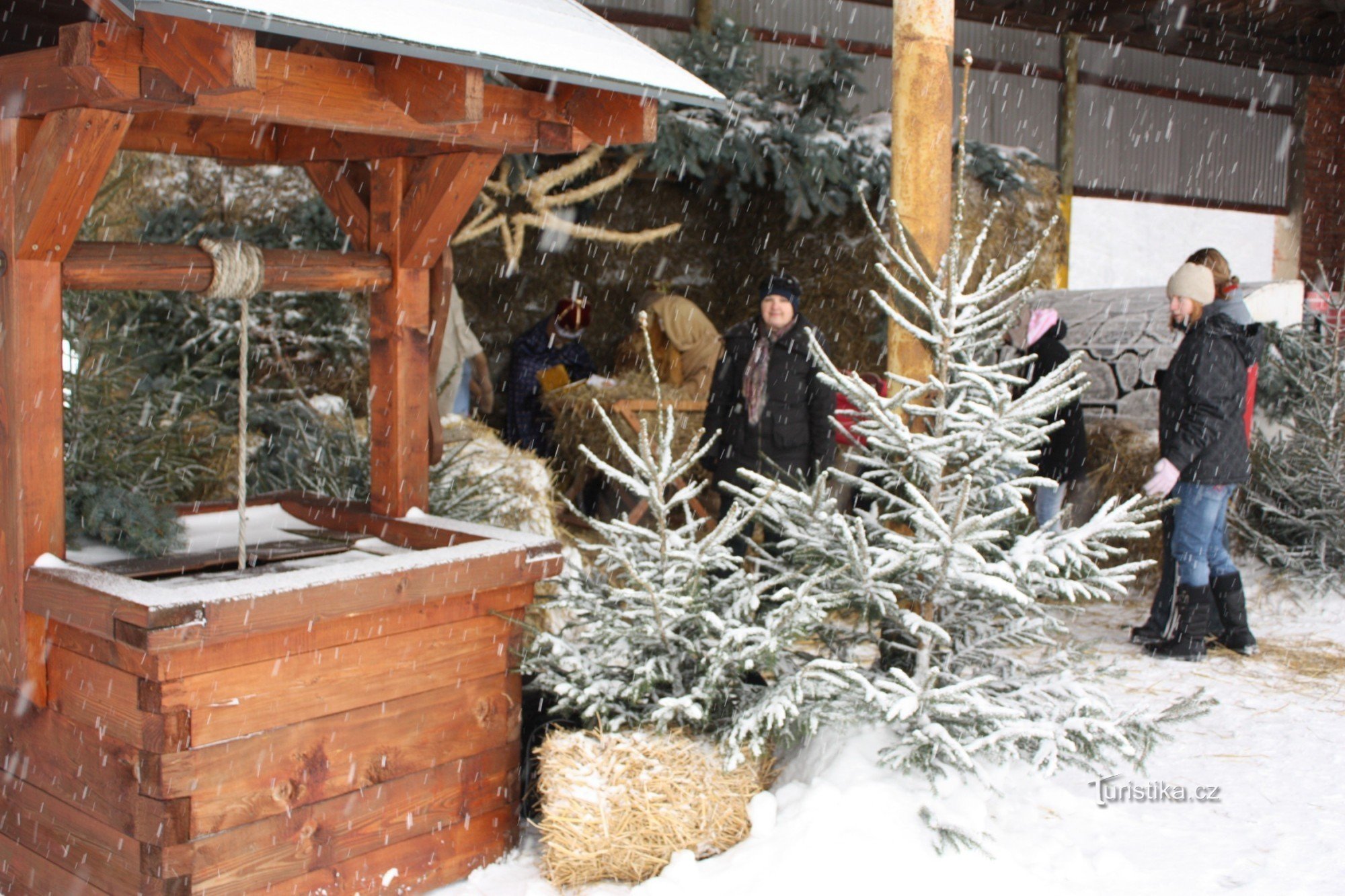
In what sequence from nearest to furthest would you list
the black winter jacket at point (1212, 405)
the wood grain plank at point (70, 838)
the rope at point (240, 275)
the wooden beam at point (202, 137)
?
the wood grain plank at point (70, 838), the rope at point (240, 275), the wooden beam at point (202, 137), the black winter jacket at point (1212, 405)

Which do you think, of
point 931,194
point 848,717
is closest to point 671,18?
point 931,194

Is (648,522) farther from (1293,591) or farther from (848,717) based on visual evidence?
(848,717)

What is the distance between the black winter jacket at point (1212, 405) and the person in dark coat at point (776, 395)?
1542 mm

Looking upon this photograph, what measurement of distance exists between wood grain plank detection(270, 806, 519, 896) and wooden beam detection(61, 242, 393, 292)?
5.21 ft

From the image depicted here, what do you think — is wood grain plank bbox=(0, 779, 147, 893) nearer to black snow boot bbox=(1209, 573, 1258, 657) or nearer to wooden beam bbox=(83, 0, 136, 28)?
wooden beam bbox=(83, 0, 136, 28)

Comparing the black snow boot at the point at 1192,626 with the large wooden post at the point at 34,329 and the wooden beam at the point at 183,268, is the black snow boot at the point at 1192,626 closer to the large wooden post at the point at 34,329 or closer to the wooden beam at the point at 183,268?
the wooden beam at the point at 183,268

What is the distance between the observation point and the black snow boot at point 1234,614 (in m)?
5.57

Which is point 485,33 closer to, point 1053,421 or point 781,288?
point 781,288

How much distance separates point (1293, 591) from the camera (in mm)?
6402

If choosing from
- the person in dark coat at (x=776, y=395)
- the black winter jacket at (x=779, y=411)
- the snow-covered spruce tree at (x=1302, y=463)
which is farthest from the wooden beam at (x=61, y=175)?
the snow-covered spruce tree at (x=1302, y=463)

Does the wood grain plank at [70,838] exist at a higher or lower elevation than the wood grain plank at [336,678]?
lower

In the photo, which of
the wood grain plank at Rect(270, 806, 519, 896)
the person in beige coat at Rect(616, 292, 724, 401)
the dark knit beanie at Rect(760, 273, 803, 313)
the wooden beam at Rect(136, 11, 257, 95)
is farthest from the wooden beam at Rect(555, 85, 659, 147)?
the person in beige coat at Rect(616, 292, 724, 401)

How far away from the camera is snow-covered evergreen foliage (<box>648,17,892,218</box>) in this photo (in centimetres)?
809

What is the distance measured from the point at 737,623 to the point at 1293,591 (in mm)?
4370
